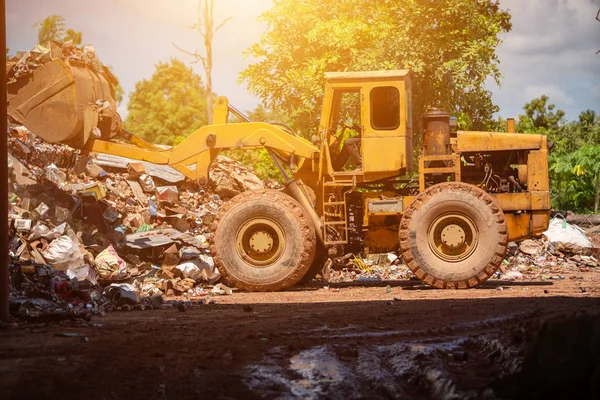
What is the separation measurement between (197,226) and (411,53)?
7.98m

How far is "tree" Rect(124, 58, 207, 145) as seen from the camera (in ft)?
143

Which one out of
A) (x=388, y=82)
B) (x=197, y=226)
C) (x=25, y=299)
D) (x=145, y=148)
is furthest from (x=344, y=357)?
(x=197, y=226)

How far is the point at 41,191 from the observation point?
14.3m

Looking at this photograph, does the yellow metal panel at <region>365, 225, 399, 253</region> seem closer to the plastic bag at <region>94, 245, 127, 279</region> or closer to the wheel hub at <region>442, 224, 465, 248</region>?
the wheel hub at <region>442, 224, 465, 248</region>

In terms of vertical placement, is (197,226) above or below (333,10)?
below

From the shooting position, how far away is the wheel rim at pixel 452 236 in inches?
461

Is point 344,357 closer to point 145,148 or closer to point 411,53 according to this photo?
point 145,148

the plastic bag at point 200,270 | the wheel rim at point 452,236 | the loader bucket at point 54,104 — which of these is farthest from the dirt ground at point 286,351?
the loader bucket at point 54,104

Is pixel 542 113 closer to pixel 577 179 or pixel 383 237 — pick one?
pixel 577 179

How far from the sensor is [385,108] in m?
12.1

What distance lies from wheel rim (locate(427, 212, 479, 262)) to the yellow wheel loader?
0.05 ft

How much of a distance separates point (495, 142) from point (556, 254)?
5.99 meters

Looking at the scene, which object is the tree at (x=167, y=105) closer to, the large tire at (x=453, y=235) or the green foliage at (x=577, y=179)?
the green foliage at (x=577, y=179)

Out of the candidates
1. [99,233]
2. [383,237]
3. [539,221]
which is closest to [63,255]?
[99,233]
